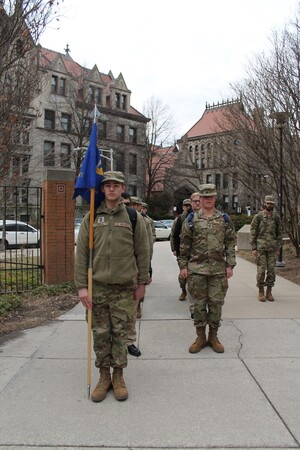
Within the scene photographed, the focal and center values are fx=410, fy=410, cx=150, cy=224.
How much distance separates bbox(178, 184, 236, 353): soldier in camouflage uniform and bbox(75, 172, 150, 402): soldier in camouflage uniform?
1.21m

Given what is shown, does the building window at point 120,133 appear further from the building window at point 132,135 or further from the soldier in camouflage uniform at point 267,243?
the soldier in camouflage uniform at point 267,243

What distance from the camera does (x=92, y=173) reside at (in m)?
3.76

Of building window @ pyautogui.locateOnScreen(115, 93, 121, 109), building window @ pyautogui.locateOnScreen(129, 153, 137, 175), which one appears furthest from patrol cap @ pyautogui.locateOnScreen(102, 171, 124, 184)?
building window @ pyautogui.locateOnScreen(115, 93, 121, 109)

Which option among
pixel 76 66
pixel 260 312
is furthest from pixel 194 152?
pixel 260 312

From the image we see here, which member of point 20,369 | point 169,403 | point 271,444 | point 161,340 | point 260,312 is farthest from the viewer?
point 260,312

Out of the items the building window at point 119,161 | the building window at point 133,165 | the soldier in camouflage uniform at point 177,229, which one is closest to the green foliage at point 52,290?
the soldier in camouflage uniform at point 177,229

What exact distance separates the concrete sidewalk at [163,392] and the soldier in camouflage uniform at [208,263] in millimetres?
328

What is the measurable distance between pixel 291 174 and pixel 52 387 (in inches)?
410

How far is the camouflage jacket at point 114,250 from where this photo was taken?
143 inches

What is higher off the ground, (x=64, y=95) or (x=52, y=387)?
(x=64, y=95)

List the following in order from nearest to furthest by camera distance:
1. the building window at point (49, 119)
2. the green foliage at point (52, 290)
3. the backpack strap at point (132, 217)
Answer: the backpack strap at point (132, 217) → the green foliage at point (52, 290) → the building window at point (49, 119)

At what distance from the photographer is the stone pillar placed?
27.1 ft

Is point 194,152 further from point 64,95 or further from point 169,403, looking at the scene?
point 169,403

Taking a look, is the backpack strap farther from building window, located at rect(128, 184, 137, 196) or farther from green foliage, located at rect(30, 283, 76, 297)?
building window, located at rect(128, 184, 137, 196)
